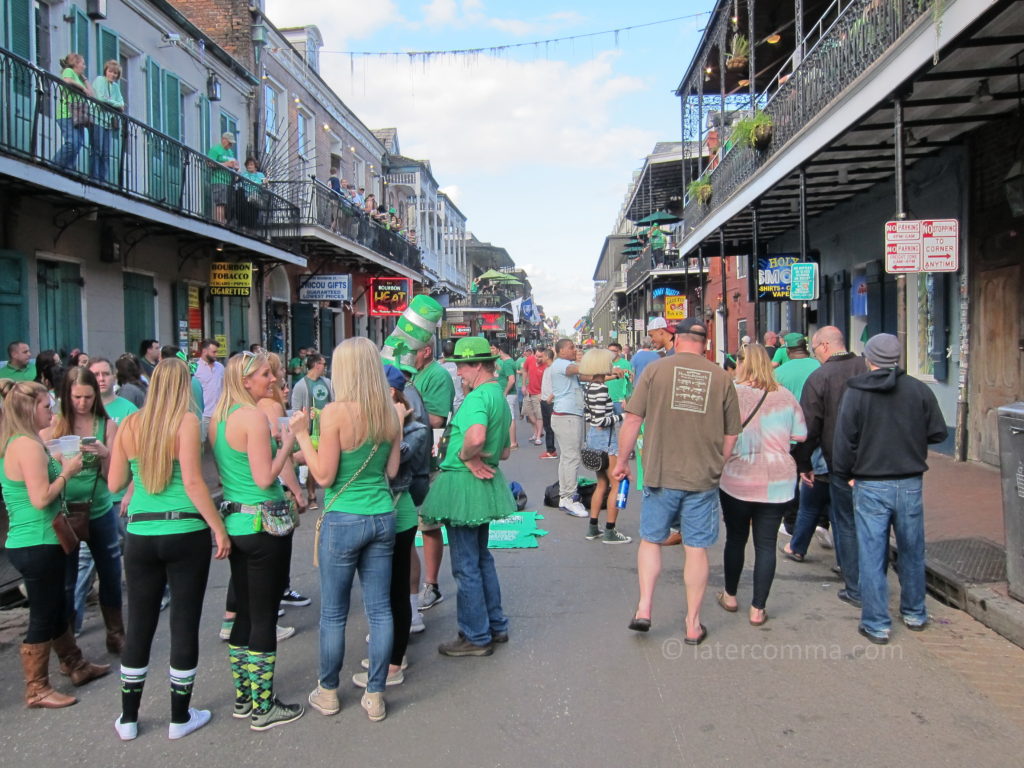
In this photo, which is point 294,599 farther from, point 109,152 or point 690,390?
point 109,152

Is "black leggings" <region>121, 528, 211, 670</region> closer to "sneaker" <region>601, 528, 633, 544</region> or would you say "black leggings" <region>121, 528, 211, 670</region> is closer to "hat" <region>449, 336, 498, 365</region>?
"hat" <region>449, 336, 498, 365</region>

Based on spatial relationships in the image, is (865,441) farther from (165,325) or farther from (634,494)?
(165,325)

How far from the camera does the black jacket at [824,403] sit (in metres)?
5.68

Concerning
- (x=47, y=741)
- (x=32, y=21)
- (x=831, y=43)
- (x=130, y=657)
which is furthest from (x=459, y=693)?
(x=32, y=21)

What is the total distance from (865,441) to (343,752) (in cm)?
337

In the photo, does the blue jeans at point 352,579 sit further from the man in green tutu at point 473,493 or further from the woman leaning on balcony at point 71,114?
the woman leaning on balcony at point 71,114

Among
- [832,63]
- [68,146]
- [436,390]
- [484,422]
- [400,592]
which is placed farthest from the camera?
[68,146]

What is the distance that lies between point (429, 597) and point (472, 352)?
1845mm

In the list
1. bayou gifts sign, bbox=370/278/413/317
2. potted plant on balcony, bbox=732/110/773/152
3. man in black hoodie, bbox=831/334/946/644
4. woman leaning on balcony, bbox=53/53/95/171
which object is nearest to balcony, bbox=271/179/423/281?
bayou gifts sign, bbox=370/278/413/317

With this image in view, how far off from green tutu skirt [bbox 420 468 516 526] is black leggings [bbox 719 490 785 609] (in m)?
1.52

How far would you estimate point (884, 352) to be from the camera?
4.79 m

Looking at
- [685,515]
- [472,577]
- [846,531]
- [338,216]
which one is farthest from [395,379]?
[338,216]

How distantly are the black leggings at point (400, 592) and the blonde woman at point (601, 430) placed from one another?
10.8 ft

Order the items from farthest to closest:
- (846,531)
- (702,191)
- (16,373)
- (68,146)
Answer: (702,191)
(68,146)
(16,373)
(846,531)
